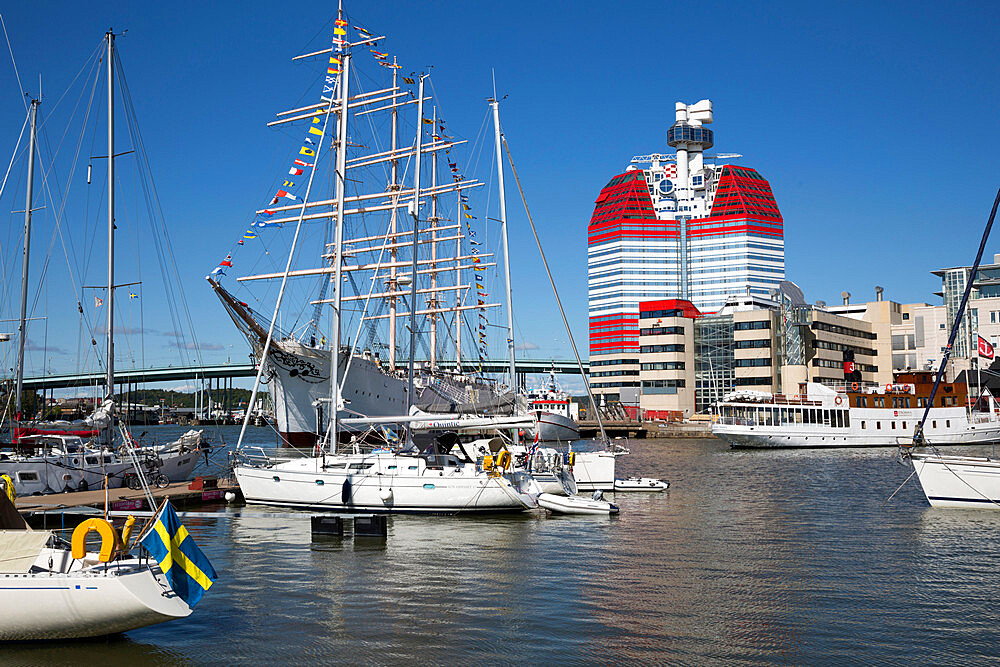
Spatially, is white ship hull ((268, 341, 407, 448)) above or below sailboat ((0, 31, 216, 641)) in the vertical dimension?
above

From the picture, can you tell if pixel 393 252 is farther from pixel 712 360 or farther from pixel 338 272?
pixel 712 360

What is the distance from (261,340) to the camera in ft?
211

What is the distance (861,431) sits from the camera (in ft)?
275

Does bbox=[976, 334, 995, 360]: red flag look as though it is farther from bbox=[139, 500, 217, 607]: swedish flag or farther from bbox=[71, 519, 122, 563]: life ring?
bbox=[71, 519, 122, 563]: life ring

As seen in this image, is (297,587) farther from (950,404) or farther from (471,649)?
(950,404)

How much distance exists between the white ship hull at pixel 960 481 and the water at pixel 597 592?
0.62 metres

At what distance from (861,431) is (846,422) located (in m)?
1.61

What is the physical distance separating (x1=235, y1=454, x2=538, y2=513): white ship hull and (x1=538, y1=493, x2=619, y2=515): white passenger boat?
566 millimetres

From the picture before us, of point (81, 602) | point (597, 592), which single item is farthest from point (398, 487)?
point (81, 602)

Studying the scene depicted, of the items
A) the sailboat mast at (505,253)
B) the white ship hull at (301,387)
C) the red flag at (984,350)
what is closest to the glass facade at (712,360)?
the red flag at (984,350)

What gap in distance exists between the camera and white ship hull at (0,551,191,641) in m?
14.7

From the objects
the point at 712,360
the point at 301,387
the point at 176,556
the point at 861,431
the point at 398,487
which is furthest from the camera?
the point at 712,360

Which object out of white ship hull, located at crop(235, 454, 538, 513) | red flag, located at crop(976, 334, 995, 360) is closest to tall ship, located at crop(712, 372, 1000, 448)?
red flag, located at crop(976, 334, 995, 360)

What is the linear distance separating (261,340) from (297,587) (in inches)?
1807
